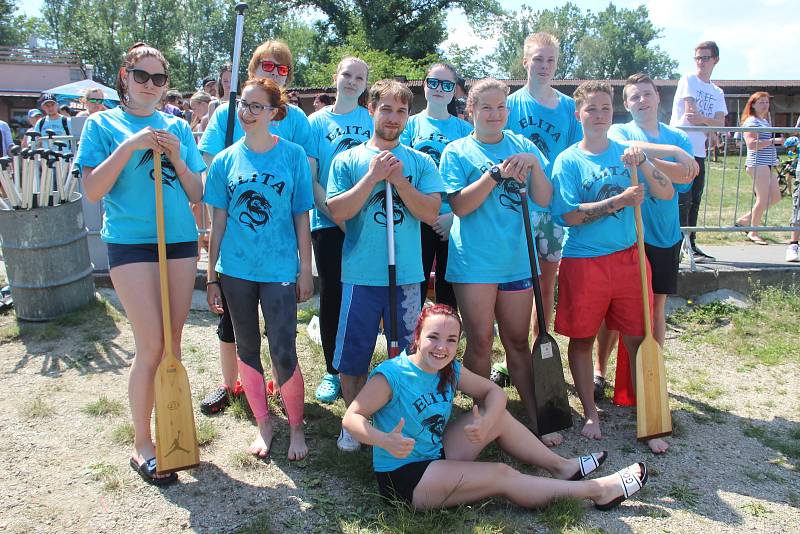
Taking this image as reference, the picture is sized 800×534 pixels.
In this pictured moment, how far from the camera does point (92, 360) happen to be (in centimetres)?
486

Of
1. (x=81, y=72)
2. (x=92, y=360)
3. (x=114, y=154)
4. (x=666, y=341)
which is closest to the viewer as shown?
(x=114, y=154)

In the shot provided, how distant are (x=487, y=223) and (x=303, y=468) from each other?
5.33 ft

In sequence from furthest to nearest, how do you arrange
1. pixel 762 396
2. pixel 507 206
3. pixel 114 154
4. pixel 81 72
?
1. pixel 81 72
2. pixel 762 396
3. pixel 507 206
4. pixel 114 154

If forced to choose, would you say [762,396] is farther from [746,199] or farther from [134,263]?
[746,199]

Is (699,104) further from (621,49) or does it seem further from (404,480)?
(621,49)

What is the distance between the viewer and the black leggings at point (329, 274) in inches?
150

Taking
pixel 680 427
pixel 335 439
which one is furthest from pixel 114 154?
pixel 680 427

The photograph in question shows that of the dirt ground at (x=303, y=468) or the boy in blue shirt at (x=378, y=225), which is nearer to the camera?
the dirt ground at (x=303, y=468)

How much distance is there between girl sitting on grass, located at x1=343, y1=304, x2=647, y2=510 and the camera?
283 cm

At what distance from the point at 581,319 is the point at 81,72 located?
36.6 metres

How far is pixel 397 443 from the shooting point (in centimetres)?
264

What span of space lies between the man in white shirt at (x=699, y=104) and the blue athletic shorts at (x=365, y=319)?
13.3ft

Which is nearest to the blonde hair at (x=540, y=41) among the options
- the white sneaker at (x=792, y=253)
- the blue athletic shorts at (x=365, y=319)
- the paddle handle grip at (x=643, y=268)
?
the paddle handle grip at (x=643, y=268)

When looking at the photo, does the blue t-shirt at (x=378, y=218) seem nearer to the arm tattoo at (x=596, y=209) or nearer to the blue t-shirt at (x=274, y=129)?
the blue t-shirt at (x=274, y=129)
